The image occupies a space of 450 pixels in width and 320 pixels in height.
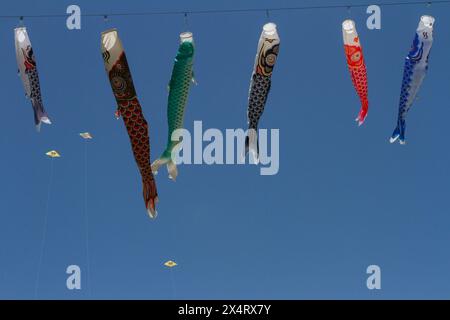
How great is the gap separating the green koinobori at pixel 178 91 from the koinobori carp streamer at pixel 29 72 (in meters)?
1.21

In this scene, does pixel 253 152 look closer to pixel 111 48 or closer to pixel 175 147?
pixel 175 147

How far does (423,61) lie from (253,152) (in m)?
1.77

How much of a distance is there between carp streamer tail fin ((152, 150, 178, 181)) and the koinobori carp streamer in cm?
113

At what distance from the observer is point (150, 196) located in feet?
27.9

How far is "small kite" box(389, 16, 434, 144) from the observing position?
8.33 meters

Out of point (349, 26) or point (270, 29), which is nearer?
point (270, 29)

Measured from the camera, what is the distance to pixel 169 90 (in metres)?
8.43

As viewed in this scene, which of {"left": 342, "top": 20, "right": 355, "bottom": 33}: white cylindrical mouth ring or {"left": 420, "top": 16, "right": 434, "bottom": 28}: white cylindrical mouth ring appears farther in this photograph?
{"left": 342, "top": 20, "right": 355, "bottom": 33}: white cylindrical mouth ring

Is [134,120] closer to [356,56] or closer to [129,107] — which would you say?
[129,107]

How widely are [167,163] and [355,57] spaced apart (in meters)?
1.99

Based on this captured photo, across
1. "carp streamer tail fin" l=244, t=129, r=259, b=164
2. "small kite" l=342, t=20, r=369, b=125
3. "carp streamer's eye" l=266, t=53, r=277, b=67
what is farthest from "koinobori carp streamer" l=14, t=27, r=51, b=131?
"small kite" l=342, t=20, r=369, b=125

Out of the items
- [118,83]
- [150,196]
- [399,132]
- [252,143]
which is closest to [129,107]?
[118,83]

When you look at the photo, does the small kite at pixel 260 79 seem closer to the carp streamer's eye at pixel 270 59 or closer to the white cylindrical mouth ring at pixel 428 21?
the carp streamer's eye at pixel 270 59

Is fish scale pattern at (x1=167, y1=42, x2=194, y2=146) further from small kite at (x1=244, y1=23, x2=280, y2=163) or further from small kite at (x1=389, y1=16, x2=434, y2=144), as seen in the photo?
small kite at (x1=389, y1=16, x2=434, y2=144)
